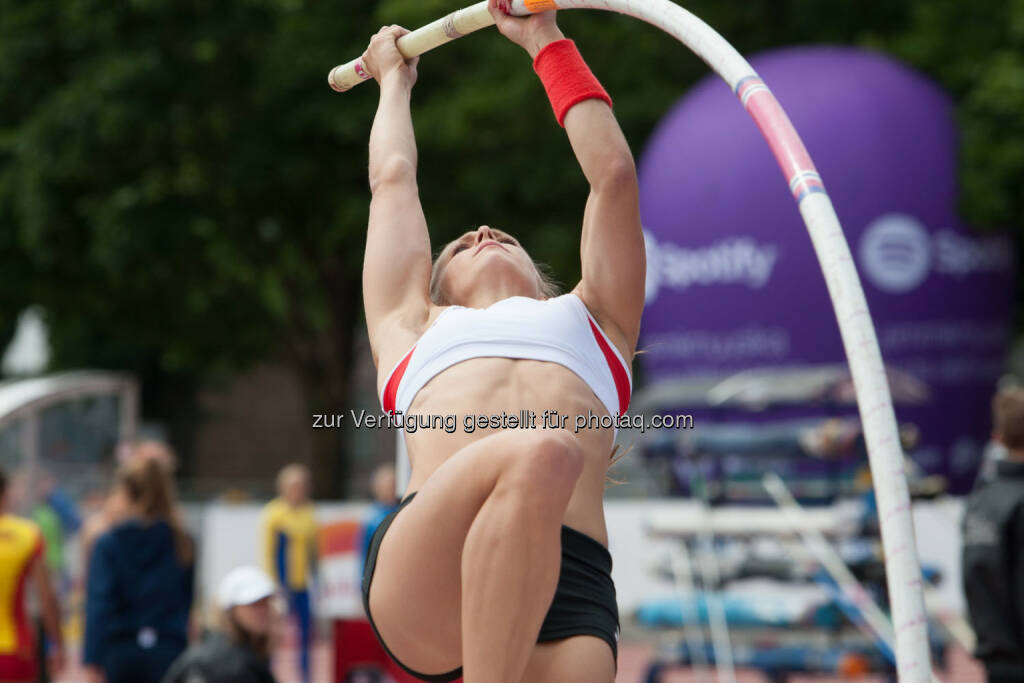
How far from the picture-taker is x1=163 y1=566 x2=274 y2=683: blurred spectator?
19.6 ft

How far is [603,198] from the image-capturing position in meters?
3.56

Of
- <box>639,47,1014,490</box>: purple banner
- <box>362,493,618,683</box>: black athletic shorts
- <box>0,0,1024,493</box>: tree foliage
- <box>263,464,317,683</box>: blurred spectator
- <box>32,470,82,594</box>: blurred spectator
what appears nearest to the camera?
<box>362,493,618,683</box>: black athletic shorts

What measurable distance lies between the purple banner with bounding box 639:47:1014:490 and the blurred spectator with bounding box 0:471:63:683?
769 cm

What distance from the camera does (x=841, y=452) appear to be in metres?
9.42

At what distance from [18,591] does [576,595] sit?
5.11 metres

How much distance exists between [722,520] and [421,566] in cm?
752

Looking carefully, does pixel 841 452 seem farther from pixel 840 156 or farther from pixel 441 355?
pixel 441 355

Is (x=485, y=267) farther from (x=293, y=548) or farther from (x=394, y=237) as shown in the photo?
(x=293, y=548)

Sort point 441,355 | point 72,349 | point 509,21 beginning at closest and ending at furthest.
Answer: point 441,355 < point 509,21 < point 72,349

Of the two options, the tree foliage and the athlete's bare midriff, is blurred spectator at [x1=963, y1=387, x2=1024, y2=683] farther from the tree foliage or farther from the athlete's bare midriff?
the tree foliage

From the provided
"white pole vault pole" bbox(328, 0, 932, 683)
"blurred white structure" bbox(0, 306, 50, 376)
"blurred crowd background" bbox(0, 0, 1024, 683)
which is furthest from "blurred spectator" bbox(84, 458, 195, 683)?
"blurred white structure" bbox(0, 306, 50, 376)

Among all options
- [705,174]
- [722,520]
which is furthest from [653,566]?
[705,174]

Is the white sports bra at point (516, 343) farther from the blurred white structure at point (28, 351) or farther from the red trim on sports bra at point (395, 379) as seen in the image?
the blurred white structure at point (28, 351)

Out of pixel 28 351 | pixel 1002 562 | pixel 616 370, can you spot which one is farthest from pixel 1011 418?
pixel 28 351
